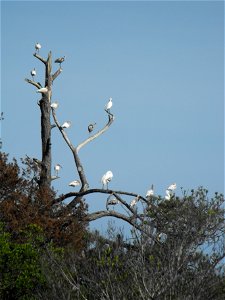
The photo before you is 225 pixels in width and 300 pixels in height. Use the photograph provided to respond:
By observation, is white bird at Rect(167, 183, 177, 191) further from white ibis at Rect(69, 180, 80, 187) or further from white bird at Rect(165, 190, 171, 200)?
white ibis at Rect(69, 180, 80, 187)

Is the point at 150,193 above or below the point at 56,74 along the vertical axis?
below

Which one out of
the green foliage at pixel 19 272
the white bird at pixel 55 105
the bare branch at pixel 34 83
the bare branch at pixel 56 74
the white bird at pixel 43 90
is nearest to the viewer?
the green foliage at pixel 19 272

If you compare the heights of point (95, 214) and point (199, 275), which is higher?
point (95, 214)

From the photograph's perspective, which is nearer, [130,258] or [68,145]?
[130,258]

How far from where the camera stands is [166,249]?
57.8ft

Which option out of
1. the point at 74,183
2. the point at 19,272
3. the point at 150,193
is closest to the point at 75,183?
the point at 74,183

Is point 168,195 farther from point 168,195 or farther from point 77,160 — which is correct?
point 77,160

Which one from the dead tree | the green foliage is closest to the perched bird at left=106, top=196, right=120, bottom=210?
the dead tree

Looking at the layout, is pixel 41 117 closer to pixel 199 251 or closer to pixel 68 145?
pixel 68 145

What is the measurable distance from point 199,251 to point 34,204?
32.9 ft

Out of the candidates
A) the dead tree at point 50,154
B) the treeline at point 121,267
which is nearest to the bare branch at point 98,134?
the dead tree at point 50,154

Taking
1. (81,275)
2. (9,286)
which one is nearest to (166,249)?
(81,275)

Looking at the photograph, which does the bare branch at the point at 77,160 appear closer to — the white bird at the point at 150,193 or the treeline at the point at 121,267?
the white bird at the point at 150,193

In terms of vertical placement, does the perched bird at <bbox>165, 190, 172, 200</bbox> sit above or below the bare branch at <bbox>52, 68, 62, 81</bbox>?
below
